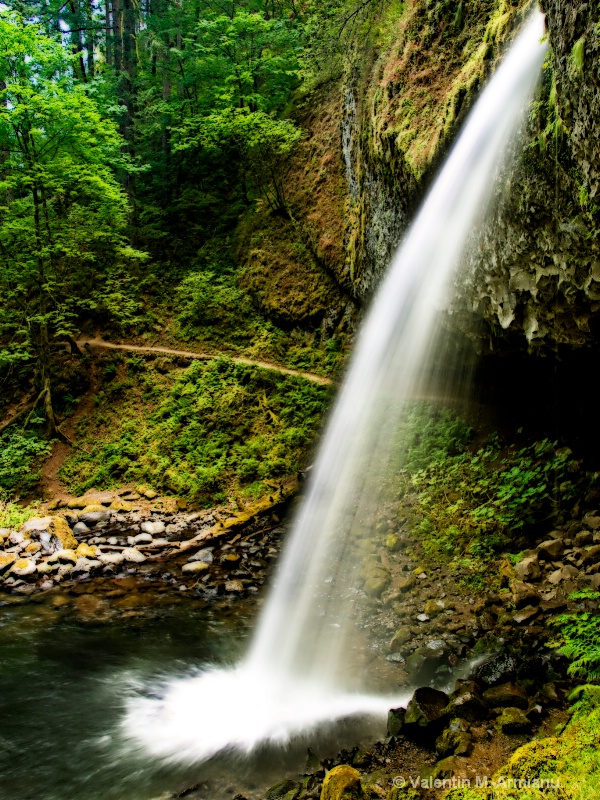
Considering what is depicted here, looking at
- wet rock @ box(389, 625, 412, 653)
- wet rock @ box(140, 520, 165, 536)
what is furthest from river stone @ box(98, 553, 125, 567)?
wet rock @ box(389, 625, 412, 653)

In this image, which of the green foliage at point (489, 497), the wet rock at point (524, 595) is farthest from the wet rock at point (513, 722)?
the green foliage at point (489, 497)

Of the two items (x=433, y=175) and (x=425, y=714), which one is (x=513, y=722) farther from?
(x=433, y=175)

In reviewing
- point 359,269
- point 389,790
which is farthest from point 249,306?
point 389,790

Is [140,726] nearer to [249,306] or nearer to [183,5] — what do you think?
[249,306]

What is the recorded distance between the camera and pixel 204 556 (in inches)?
338

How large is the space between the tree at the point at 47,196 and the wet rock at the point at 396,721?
11.9 m

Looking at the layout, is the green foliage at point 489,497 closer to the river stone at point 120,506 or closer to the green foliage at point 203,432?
the green foliage at point 203,432

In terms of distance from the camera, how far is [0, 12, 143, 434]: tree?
11.3m

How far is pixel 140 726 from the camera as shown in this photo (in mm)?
4820

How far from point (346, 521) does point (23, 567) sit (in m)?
5.83

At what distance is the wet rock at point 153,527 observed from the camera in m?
9.59

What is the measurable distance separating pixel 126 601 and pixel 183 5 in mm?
22744

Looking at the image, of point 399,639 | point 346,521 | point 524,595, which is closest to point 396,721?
point 399,639

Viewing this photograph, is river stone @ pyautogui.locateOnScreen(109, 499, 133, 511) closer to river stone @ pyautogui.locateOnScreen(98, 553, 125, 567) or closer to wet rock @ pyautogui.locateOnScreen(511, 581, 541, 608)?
river stone @ pyautogui.locateOnScreen(98, 553, 125, 567)
